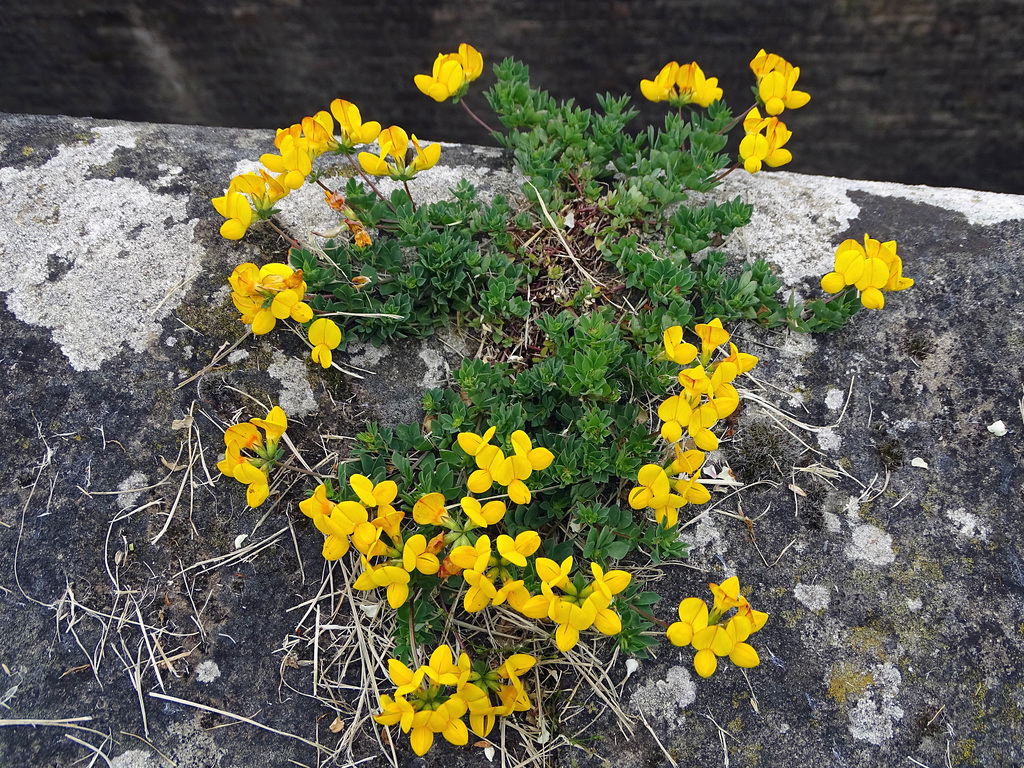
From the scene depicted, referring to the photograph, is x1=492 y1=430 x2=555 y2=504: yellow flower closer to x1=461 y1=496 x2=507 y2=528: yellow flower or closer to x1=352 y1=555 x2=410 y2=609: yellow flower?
x1=461 y1=496 x2=507 y2=528: yellow flower

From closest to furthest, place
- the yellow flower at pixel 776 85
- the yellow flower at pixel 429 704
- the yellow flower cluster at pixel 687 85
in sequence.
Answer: the yellow flower at pixel 429 704 < the yellow flower at pixel 776 85 < the yellow flower cluster at pixel 687 85

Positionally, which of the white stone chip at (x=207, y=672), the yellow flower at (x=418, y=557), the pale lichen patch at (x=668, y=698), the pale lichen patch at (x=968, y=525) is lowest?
the pale lichen patch at (x=668, y=698)

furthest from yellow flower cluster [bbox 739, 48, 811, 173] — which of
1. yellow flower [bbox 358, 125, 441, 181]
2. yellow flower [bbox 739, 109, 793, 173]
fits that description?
yellow flower [bbox 358, 125, 441, 181]

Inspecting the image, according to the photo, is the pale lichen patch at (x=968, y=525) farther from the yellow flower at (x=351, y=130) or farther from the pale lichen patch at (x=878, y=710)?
the yellow flower at (x=351, y=130)

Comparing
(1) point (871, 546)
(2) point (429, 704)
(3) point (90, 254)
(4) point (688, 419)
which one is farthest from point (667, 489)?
(3) point (90, 254)

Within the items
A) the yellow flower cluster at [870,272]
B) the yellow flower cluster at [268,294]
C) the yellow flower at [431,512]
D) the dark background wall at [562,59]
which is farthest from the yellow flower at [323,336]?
the dark background wall at [562,59]

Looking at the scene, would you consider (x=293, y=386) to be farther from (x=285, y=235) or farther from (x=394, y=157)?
(x=394, y=157)

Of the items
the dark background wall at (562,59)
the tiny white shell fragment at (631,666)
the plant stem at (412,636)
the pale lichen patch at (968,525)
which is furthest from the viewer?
the dark background wall at (562,59)
